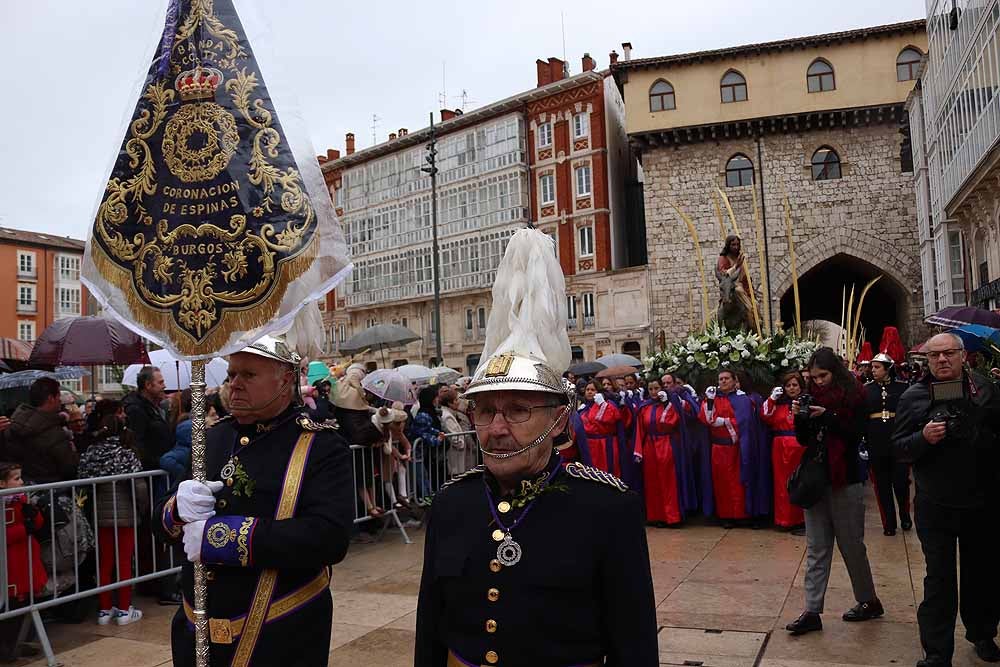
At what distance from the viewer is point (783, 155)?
32781 millimetres

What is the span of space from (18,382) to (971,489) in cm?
1186

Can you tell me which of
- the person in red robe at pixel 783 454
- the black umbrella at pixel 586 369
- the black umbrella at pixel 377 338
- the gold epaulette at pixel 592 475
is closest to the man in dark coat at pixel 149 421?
the gold epaulette at pixel 592 475

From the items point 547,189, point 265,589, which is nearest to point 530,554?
point 265,589

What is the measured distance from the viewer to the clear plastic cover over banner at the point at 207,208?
2.92m

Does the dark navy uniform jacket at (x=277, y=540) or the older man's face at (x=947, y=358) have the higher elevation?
the older man's face at (x=947, y=358)

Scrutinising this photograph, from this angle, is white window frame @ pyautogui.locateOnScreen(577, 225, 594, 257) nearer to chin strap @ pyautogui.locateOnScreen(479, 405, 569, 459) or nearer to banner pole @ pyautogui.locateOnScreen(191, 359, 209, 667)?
banner pole @ pyautogui.locateOnScreen(191, 359, 209, 667)

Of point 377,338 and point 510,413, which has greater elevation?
point 377,338

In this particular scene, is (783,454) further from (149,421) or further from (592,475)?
(592,475)

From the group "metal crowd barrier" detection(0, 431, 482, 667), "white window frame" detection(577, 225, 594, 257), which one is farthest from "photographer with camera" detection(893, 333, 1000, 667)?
"white window frame" detection(577, 225, 594, 257)

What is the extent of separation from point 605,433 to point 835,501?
483 centimetres

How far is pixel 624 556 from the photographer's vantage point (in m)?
2.24

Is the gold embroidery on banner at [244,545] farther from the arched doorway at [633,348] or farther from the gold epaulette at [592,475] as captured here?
the arched doorway at [633,348]

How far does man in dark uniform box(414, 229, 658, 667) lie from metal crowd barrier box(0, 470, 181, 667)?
3.98m

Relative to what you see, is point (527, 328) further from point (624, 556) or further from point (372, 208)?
point (372, 208)
